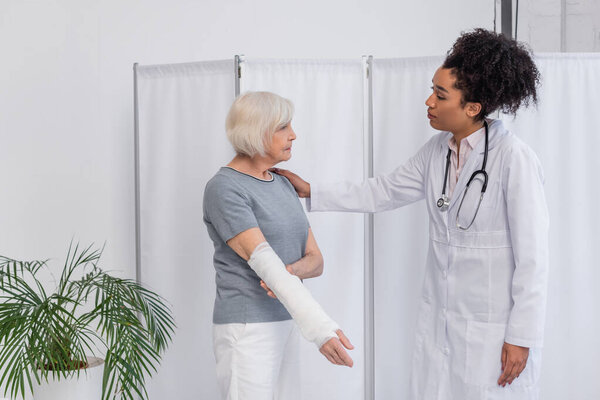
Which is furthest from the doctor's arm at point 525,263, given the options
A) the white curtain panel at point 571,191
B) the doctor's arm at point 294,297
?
the white curtain panel at point 571,191

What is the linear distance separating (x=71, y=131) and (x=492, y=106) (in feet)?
6.55

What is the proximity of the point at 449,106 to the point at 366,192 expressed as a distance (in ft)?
1.64

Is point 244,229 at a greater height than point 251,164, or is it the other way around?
point 251,164

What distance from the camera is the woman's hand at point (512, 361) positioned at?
193 cm

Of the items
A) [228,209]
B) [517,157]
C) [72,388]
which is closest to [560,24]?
[517,157]

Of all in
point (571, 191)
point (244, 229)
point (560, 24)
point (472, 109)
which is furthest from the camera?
point (560, 24)

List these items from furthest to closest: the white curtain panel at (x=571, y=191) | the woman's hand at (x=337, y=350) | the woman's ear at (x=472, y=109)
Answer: the white curtain panel at (x=571, y=191), the woman's ear at (x=472, y=109), the woman's hand at (x=337, y=350)

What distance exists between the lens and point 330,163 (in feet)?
9.43

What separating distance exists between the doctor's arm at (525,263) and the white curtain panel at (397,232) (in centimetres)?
94

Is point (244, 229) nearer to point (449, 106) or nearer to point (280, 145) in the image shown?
point (280, 145)

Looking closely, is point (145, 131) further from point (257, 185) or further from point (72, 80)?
point (257, 185)

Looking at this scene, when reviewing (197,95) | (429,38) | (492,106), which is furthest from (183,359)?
(429,38)

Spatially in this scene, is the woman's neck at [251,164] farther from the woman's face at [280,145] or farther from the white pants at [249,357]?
the white pants at [249,357]

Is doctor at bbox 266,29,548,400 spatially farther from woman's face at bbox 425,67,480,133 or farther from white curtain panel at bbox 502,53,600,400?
white curtain panel at bbox 502,53,600,400
